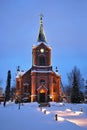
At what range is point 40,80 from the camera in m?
79.2

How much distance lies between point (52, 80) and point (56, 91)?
3.77 metres

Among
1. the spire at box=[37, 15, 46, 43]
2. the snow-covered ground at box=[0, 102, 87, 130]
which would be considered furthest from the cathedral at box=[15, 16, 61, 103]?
the snow-covered ground at box=[0, 102, 87, 130]

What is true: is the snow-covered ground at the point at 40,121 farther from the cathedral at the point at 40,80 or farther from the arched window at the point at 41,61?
the arched window at the point at 41,61

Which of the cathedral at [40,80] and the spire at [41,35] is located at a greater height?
the spire at [41,35]

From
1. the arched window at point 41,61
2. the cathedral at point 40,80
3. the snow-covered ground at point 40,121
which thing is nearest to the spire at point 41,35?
the cathedral at point 40,80

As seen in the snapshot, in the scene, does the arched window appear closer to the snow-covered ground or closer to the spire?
the spire

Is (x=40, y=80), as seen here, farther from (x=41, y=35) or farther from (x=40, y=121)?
(x=40, y=121)

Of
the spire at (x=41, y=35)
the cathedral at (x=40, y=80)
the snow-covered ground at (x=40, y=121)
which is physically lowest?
the snow-covered ground at (x=40, y=121)

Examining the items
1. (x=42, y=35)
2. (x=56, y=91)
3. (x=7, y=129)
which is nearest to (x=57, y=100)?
(x=56, y=91)

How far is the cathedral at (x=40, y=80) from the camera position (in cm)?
7788

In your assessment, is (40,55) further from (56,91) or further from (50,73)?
(56,91)

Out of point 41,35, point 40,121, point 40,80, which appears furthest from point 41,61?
point 40,121

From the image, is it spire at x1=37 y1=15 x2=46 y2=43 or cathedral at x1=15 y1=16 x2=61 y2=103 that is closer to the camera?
cathedral at x1=15 y1=16 x2=61 y2=103

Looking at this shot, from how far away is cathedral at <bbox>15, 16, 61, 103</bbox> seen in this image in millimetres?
77875
